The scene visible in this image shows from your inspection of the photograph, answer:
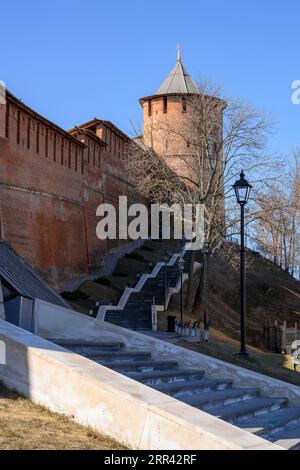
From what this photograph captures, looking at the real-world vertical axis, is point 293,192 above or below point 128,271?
above

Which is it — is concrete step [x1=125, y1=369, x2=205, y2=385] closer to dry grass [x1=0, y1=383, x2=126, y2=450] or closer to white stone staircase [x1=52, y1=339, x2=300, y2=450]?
white stone staircase [x1=52, y1=339, x2=300, y2=450]

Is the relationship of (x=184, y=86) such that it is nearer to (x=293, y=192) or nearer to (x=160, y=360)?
(x=293, y=192)

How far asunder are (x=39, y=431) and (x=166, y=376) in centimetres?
273

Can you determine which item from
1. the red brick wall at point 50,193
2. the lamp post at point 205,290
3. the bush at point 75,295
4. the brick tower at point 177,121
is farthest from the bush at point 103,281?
the lamp post at point 205,290

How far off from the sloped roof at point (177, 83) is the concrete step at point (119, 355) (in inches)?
1533

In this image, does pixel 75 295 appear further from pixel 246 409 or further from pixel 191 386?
pixel 246 409

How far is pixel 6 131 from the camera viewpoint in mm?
19188

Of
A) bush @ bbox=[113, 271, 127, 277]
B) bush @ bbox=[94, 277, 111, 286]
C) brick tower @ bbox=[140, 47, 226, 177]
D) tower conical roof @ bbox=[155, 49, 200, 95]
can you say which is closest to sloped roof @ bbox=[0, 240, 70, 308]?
brick tower @ bbox=[140, 47, 226, 177]

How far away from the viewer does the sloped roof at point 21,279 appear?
9531 mm

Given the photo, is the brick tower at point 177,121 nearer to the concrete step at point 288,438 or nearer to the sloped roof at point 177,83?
the sloped roof at point 177,83

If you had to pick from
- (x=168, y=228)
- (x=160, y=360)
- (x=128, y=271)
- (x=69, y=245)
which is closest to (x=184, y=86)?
(x=168, y=228)

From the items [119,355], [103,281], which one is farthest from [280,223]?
[119,355]

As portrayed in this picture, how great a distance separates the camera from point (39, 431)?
496 centimetres
